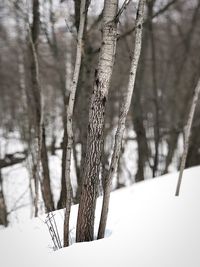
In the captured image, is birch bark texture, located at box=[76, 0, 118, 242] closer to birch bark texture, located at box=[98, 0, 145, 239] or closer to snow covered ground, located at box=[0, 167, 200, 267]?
birch bark texture, located at box=[98, 0, 145, 239]

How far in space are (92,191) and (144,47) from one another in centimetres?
817

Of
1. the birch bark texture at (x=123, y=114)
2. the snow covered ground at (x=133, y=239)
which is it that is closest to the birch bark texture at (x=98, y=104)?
the birch bark texture at (x=123, y=114)

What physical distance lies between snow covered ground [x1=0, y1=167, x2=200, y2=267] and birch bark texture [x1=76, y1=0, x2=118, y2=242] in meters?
0.44

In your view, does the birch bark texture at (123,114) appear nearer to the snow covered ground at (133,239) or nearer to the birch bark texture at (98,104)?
the birch bark texture at (98,104)

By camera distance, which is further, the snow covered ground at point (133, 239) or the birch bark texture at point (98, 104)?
the birch bark texture at point (98, 104)

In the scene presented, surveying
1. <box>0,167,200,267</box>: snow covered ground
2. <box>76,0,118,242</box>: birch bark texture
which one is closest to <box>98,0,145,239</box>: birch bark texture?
<box>76,0,118,242</box>: birch bark texture

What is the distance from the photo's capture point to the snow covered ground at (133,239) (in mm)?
3457

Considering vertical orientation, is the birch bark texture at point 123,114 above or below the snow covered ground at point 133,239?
above

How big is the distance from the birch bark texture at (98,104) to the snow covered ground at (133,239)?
1.45 ft

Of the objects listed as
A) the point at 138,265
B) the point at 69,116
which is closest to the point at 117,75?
the point at 69,116

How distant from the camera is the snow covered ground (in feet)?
11.3

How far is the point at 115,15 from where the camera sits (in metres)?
3.80

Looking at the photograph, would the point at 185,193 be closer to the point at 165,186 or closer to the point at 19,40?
the point at 165,186

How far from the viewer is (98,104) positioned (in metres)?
3.77
